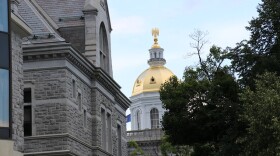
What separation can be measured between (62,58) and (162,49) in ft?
285

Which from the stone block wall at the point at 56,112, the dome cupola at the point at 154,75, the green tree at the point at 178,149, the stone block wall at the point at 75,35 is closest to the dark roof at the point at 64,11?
the stone block wall at the point at 75,35

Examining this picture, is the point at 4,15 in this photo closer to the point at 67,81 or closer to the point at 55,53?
the point at 55,53

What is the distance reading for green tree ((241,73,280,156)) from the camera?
35344mm

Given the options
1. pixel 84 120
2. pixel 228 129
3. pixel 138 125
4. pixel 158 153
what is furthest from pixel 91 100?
pixel 138 125

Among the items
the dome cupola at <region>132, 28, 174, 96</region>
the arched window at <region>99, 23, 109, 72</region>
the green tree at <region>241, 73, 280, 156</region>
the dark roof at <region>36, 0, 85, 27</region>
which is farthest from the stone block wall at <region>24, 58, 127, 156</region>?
the dome cupola at <region>132, 28, 174, 96</region>

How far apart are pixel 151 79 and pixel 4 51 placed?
298ft

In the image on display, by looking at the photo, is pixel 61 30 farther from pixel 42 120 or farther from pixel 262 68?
pixel 262 68

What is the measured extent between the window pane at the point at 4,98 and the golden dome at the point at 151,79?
88520 millimetres

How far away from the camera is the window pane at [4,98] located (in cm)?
2916

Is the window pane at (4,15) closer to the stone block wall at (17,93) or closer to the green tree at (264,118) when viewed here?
the stone block wall at (17,93)

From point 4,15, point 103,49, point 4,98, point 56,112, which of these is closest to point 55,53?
point 56,112

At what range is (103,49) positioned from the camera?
49750 millimetres

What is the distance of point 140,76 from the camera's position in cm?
12312

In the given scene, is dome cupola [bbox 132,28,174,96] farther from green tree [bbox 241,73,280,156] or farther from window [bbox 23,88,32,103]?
green tree [bbox 241,73,280,156]
